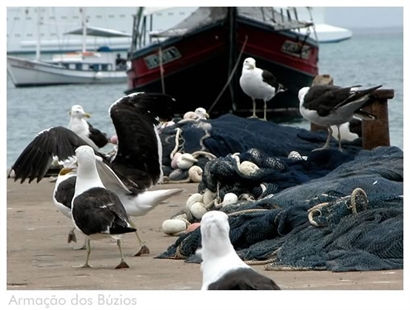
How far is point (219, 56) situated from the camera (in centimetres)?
3141

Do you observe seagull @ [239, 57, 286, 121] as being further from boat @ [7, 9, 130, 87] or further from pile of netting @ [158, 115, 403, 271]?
boat @ [7, 9, 130, 87]

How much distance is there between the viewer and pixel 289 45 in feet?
105

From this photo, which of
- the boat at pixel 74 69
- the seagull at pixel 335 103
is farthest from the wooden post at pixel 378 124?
the boat at pixel 74 69

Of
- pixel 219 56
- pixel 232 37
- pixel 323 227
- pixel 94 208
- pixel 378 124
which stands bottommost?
pixel 219 56

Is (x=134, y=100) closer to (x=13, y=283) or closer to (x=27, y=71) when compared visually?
(x=13, y=283)

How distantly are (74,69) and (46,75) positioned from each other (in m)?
1.94

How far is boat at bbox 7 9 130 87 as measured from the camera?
57781 mm

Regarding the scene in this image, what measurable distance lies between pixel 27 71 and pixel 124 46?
1651cm

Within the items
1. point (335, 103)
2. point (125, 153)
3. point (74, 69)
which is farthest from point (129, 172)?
point (74, 69)

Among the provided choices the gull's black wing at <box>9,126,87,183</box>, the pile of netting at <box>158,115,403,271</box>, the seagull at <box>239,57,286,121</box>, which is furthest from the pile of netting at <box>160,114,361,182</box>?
the seagull at <box>239,57,286,121</box>

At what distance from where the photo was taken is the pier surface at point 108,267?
788cm

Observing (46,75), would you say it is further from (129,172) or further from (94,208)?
(94,208)

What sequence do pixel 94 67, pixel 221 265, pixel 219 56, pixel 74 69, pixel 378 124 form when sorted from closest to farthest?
pixel 221 265 → pixel 378 124 → pixel 219 56 → pixel 74 69 → pixel 94 67

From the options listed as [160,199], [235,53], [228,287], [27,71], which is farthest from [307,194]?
[27,71]
